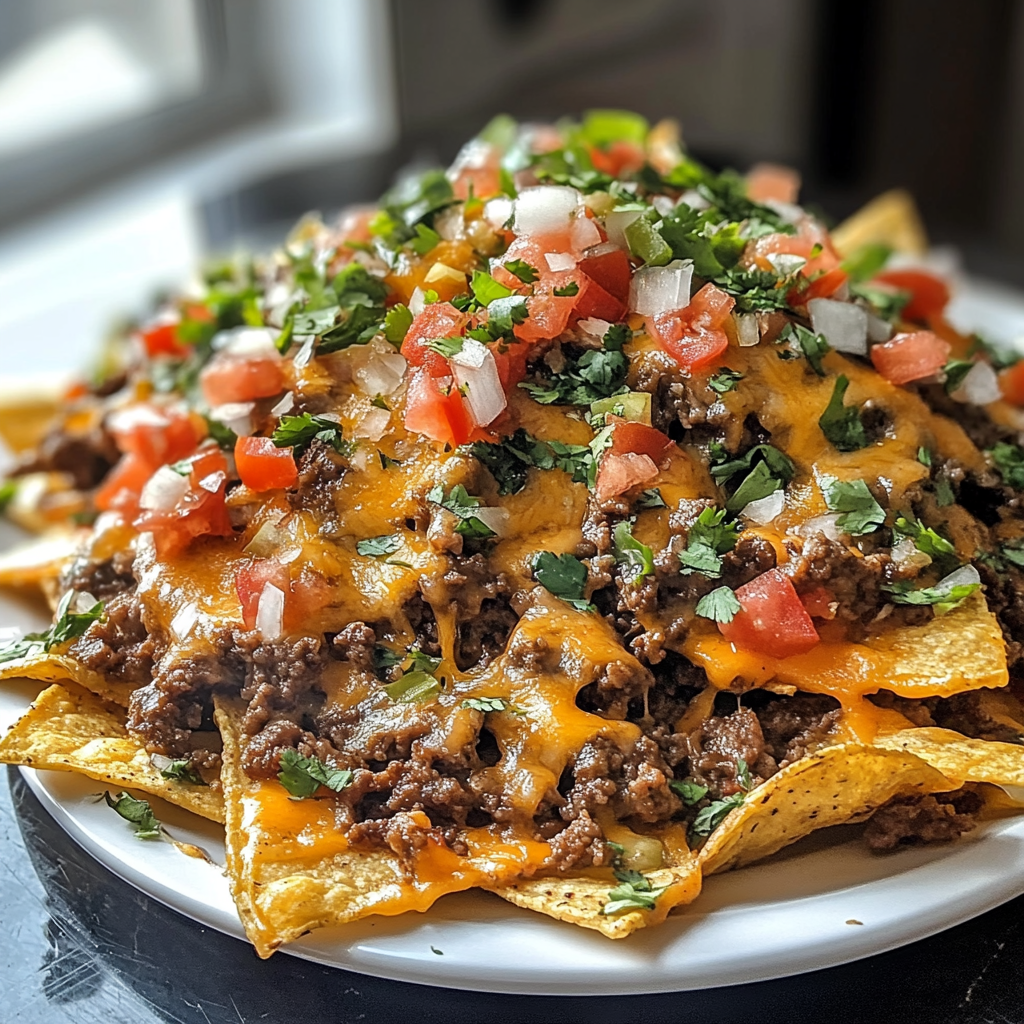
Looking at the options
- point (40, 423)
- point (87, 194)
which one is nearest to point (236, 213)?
point (87, 194)

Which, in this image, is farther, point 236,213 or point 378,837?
point 236,213

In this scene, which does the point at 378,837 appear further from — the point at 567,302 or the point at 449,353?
the point at 567,302

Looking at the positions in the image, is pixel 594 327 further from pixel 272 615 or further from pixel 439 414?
pixel 272 615

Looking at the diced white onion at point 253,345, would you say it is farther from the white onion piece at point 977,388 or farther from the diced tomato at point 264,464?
the white onion piece at point 977,388

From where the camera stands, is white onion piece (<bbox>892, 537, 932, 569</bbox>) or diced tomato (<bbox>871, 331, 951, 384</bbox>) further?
diced tomato (<bbox>871, 331, 951, 384</bbox>)

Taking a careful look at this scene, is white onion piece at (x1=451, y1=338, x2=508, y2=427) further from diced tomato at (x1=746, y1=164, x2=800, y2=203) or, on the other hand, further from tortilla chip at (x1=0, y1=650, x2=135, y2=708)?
diced tomato at (x1=746, y1=164, x2=800, y2=203)

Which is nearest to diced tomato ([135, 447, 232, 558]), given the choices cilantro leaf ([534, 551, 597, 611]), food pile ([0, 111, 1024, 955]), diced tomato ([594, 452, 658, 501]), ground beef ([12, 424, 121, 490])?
food pile ([0, 111, 1024, 955])
